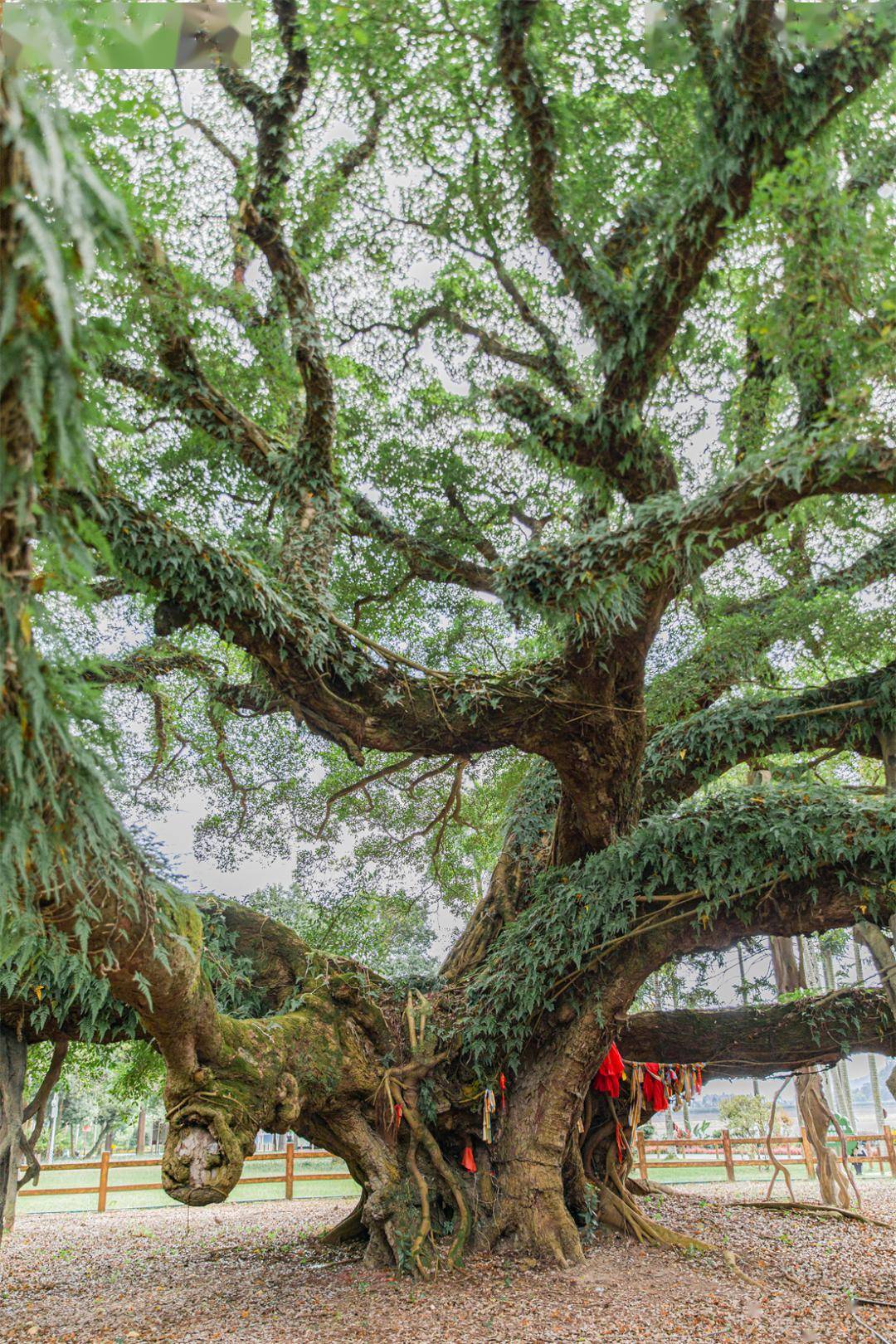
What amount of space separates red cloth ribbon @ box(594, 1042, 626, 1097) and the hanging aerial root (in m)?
0.66

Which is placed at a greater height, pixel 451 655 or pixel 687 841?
pixel 451 655

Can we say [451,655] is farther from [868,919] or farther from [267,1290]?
[267,1290]

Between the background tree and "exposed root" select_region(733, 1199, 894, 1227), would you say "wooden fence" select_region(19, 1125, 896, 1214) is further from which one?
the background tree

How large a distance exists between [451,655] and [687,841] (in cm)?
381

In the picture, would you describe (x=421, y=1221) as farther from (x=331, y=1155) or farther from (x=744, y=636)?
(x=331, y=1155)

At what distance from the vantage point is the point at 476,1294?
493cm

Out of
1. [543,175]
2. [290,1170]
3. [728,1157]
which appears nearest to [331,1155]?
[290,1170]

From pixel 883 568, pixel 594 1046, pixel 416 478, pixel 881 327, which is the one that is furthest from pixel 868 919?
pixel 416 478

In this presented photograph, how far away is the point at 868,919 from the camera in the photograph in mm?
5480

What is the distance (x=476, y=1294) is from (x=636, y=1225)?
177 centimetres

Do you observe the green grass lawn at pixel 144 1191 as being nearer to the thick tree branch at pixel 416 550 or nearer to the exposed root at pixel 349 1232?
the exposed root at pixel 349 1232

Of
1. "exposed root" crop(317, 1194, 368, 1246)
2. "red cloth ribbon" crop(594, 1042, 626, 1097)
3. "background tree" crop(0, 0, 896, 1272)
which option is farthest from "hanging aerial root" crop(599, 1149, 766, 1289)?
"exposed root" crop(317, 1194, 368, 1246)

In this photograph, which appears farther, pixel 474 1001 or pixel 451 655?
pixel 451 655

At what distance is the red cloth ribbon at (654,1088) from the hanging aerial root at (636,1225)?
0.83 m
